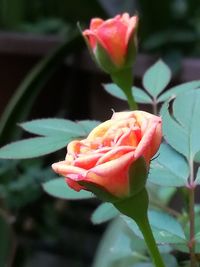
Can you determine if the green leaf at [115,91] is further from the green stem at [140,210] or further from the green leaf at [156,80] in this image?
the green stem at [140,210]

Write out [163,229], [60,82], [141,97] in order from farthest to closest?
[60,82] → [141,97] → [163,229]

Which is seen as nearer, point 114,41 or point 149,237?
point 149,237

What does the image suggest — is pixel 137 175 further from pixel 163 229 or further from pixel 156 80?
pixel 156 80

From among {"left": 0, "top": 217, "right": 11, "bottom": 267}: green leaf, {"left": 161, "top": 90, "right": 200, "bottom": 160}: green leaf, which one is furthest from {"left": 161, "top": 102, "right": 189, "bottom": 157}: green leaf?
{"left": 0, "top": 217, "right": 11, "bottom": 267}: green leaf

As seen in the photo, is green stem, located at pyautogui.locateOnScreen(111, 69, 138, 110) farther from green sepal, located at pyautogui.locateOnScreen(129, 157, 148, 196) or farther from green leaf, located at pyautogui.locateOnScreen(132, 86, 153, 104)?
green sepal, located at pyautogui.locateOnScreen(129, 157, 148, 196)

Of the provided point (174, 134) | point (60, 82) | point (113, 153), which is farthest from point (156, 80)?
point (60, 82)
